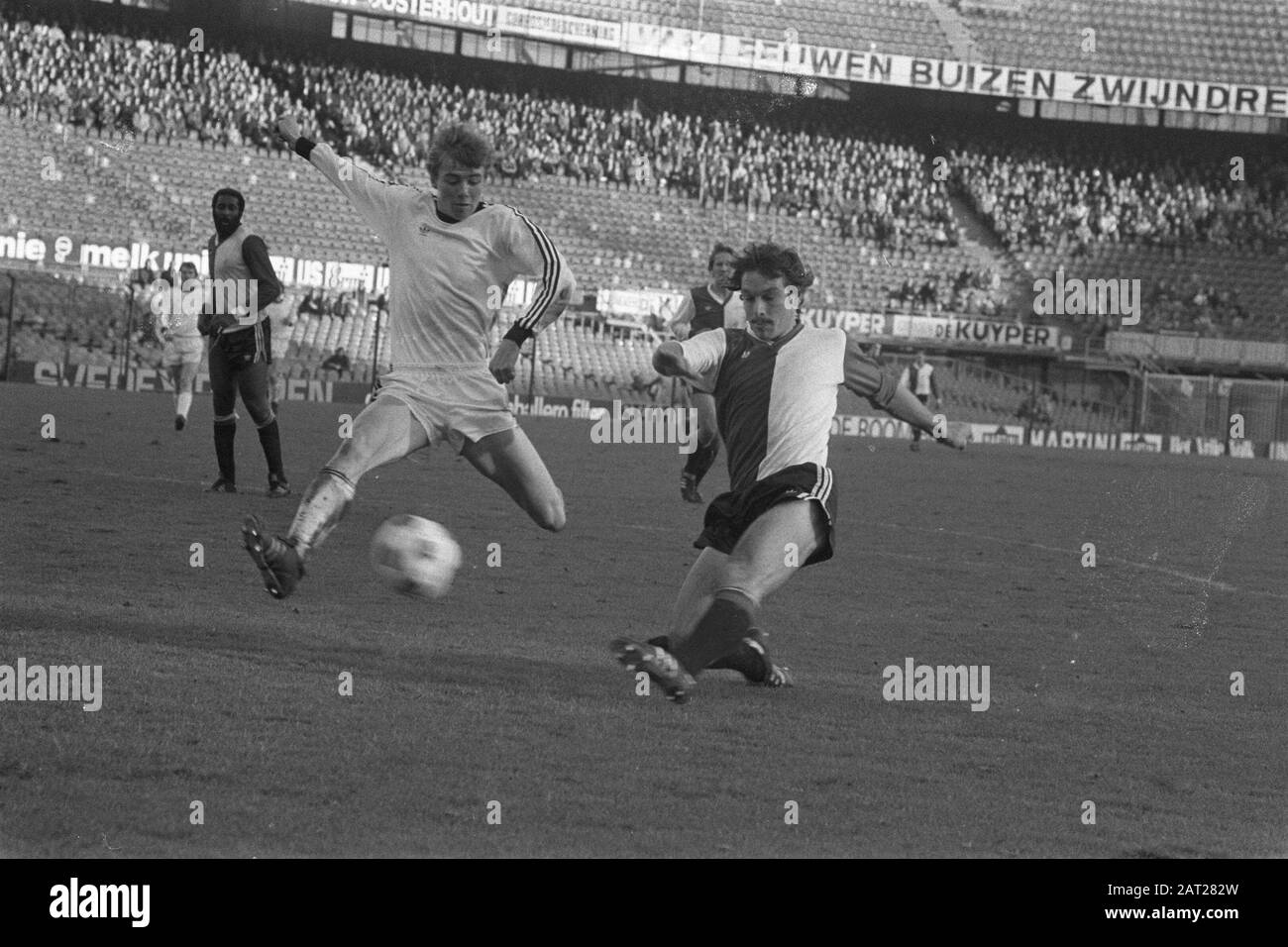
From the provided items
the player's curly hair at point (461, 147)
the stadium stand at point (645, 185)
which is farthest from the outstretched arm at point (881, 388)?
the stadium stand at point (645, 185)

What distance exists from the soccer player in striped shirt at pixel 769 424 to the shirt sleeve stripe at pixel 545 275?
75cm

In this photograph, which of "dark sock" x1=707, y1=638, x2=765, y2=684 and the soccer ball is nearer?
the soccer ball

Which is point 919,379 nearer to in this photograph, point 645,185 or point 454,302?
point 645,185

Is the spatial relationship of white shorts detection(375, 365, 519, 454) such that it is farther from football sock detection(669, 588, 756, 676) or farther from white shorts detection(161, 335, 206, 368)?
white shorts detection(161, 335, 206, 368)

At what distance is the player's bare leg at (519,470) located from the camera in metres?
7.52

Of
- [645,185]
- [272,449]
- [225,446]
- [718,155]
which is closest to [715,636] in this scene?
[272,449]

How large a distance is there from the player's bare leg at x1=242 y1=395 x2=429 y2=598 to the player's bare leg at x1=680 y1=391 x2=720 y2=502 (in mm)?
2692

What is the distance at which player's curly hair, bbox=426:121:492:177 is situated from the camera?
7239 mm

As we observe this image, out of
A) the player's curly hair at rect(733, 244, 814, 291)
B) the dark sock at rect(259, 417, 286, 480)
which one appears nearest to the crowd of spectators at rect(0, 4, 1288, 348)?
the dark sock at rect(259, 417, 286, 480)

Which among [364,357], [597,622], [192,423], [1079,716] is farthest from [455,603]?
[364,357]

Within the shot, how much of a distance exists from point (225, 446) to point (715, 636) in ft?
26.2

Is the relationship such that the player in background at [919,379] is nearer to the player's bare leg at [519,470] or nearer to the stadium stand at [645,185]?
the stadium stand at [645,185]

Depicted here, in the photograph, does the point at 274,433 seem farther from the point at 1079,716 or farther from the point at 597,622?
the point at 1079,716
